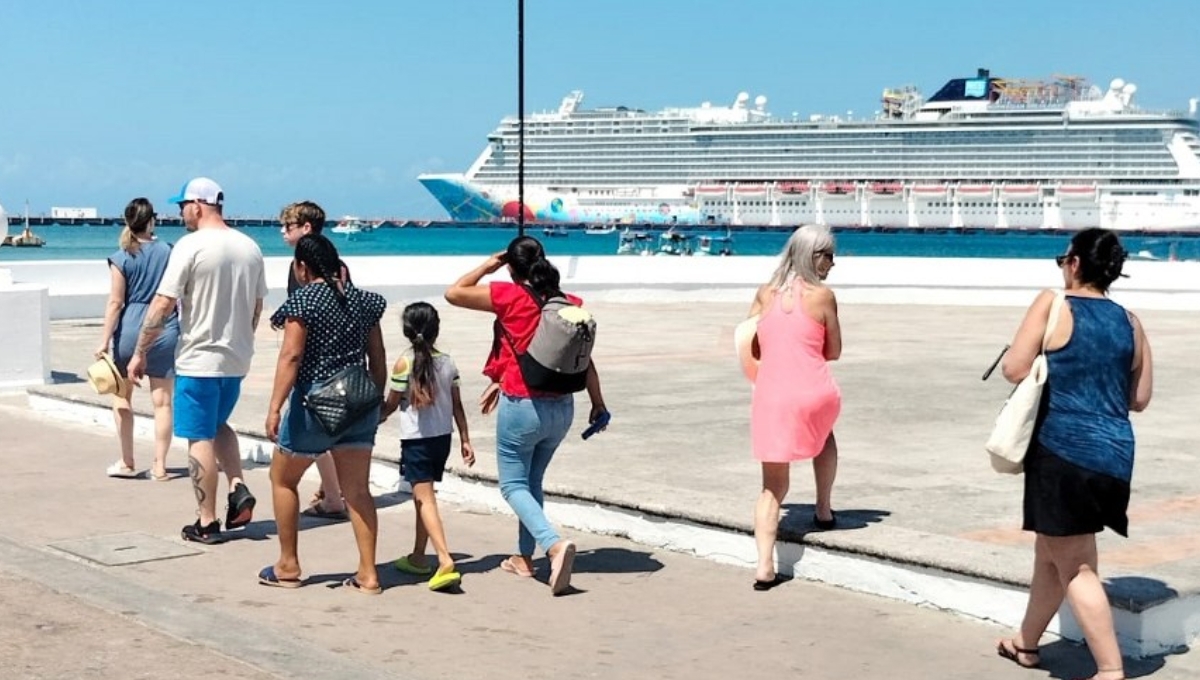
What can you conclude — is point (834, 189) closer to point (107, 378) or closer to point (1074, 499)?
point (107, 378)

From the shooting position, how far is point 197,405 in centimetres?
698

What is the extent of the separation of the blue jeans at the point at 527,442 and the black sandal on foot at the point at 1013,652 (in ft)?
5.70

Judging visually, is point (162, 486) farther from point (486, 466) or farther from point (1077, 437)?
point (1077, 437)

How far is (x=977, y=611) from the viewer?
18.5 feet

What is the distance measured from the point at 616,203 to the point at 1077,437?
116 m

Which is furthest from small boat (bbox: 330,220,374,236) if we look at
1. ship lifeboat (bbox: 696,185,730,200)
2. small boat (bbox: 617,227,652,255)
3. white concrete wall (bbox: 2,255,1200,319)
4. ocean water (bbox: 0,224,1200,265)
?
white concrete wall (bbox: 2,255,1200,319)

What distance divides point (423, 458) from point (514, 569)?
→ 0.59 m

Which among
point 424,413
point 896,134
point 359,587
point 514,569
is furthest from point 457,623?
point 896,134

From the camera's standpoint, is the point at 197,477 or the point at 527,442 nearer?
the point at 527,442

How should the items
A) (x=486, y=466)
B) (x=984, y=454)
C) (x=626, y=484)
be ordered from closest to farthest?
(x=626, y=484) → (x=486, y=466) → (x=984, y=454)

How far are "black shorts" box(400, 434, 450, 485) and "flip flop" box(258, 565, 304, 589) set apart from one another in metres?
0.61

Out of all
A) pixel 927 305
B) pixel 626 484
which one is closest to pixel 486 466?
pixel 626 484

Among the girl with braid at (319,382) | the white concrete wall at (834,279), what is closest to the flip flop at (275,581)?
the girl with braid at (319,382)

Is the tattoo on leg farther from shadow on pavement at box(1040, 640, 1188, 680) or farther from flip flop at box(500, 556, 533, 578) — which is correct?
shadow on pavement at box(1040, 640, 1188, 680)
